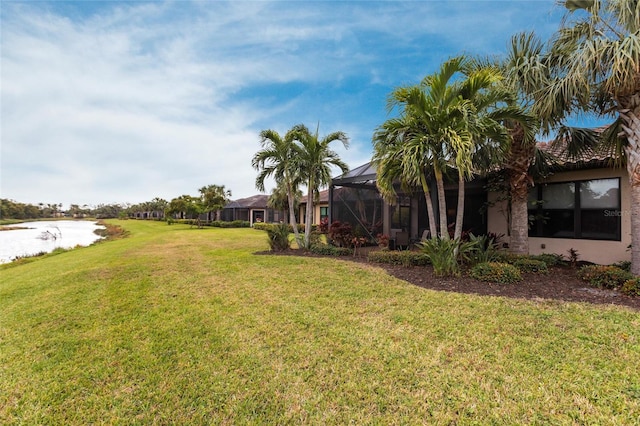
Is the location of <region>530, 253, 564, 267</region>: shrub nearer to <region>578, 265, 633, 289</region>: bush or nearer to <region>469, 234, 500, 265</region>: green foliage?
<region>469, 234, 500, 265</region>: green foliage

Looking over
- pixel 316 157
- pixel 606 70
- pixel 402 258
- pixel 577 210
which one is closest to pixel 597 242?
pixel 577 210

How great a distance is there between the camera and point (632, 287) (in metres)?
5.04

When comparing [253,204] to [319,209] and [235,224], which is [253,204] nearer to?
[235,224]

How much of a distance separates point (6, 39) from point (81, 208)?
11060 centimetres

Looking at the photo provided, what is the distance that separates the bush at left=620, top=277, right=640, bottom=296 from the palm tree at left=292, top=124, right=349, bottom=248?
7.94 metres

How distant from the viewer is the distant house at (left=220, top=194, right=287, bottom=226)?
3345cm

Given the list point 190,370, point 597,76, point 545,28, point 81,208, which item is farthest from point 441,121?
point 81,208

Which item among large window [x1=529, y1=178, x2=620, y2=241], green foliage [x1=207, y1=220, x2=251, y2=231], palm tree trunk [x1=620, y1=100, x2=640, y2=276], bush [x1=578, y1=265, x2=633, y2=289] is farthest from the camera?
green foliage [x1=207, y1=220, x2=251, y2=231]

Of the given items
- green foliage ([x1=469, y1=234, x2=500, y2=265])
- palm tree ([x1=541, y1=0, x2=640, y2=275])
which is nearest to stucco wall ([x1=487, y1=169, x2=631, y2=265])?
palm tree ([x1=541, y1=0, x2=640, y2=275])

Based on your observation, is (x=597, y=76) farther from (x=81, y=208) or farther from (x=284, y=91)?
(x=81, y=208)

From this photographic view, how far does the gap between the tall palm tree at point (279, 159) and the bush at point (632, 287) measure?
8.61 metres

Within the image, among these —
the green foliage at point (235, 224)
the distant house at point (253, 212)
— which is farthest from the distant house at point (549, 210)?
the green foliage at point (235, 224)

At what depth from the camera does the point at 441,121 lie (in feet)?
21.6

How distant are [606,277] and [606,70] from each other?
393 centimetres
